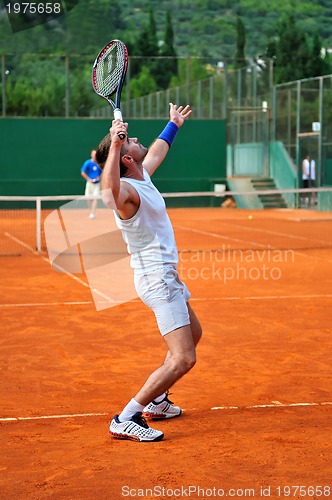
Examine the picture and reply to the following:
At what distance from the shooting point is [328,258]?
14695 mm

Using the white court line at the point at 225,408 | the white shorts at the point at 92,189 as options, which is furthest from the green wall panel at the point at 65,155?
the white court line at the point at 225,408

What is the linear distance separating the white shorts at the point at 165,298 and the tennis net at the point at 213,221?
28.5 feet

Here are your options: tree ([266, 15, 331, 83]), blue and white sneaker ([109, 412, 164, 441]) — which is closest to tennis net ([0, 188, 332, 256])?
blue and white sneaker ([109, 412, 164, 441])

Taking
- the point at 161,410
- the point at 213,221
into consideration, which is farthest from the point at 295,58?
the point at 161,410

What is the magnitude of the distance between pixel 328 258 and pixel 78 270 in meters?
4.53

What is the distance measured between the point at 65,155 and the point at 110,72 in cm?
2487

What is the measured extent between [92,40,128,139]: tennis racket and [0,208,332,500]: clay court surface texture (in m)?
2.25

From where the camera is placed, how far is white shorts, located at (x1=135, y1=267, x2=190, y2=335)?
5.12 meters

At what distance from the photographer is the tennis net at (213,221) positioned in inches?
668

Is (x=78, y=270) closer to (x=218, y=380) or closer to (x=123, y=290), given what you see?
(x=123, y=290)

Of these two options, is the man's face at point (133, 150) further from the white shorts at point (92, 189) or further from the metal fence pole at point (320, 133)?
the metal fence pole at point (320, 133)

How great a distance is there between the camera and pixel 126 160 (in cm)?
505

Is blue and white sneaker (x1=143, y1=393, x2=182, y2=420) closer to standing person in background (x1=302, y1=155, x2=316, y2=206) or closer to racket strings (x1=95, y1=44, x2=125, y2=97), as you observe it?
racket strings (x1=95, y1=44, x2=125, y2=97)

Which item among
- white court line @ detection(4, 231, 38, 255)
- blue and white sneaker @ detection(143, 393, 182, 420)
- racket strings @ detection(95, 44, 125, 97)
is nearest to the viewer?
blue and white sneaker @ detection(143, 393, 182, 420)
